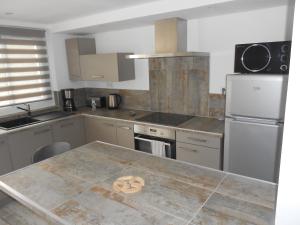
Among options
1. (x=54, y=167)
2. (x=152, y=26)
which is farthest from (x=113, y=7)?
(x=54, y=167)

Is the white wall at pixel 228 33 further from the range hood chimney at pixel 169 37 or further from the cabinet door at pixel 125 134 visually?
the cabinet door at pixel 125 134

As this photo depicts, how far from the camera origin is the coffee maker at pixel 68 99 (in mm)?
4234

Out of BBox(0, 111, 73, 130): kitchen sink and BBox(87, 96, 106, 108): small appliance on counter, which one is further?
BBox(87, 96, 106, 108): small appliance on counter

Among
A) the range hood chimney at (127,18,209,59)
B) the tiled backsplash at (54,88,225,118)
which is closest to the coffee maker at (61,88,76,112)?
the tiled backsplash at (54,88,225,118)

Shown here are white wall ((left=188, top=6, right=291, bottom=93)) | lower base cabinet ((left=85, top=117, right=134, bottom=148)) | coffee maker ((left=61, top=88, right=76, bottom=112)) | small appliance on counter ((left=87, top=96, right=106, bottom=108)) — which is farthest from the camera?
small appliance on counter ((left=87, top=96, right=106, bottom=108))

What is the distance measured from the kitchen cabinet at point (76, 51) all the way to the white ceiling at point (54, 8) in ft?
2.11

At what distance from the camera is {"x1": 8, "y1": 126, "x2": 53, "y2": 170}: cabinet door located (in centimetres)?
312

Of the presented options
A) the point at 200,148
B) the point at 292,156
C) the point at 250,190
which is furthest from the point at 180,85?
the point at 292,156

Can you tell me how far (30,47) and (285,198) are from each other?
4089 millimetres

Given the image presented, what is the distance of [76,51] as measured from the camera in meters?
4.14

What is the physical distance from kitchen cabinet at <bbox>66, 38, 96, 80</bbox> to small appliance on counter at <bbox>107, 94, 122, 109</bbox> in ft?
2.11

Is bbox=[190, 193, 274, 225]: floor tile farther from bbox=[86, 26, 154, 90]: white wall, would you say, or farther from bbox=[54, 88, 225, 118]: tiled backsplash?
bbox=[86, 26, 154, 90]: white wall

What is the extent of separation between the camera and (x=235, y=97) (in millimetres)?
2500

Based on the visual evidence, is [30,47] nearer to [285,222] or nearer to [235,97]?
[235,97]
